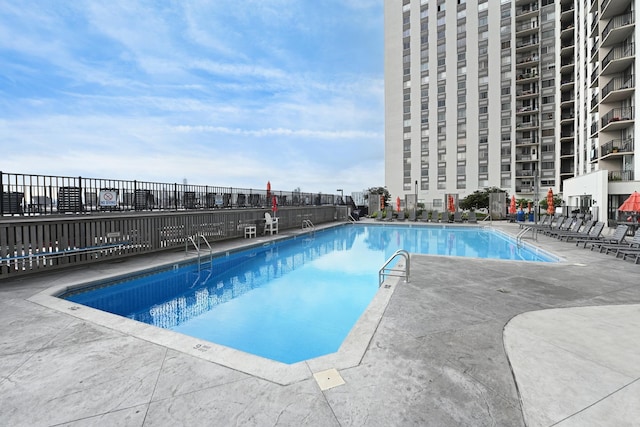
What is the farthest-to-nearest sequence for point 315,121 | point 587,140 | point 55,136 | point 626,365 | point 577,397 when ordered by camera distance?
point 315,121 < point 587,140 < point 55,136 < point 626,365 < point 577,397

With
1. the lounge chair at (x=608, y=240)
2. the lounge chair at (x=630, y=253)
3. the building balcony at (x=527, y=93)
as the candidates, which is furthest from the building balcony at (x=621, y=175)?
the building balcony at (x=527, y=93)

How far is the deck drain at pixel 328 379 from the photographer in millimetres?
2771

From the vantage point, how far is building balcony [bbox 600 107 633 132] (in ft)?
64.8

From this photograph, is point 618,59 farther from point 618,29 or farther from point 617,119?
point 617,119

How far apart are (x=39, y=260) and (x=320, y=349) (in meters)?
7.89

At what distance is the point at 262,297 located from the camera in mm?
7270

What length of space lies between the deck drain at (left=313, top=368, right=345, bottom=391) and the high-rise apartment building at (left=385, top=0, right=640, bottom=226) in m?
36.5

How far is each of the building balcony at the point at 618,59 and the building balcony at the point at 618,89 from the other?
0.78m

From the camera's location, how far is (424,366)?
3090mm

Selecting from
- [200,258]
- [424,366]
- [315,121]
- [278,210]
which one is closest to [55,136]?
[200,258]

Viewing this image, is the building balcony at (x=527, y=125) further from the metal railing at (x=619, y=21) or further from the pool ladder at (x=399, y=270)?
the pool ladder at (x=399, y=270)

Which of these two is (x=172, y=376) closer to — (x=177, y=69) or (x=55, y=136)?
(x=55, y=136)

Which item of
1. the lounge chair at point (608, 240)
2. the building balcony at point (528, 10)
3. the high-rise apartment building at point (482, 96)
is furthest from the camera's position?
the building balcony at point (528, 10)

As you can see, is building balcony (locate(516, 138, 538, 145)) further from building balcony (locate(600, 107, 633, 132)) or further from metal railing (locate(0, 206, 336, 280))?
metal railing (locate(0, 206, 336, 280))
